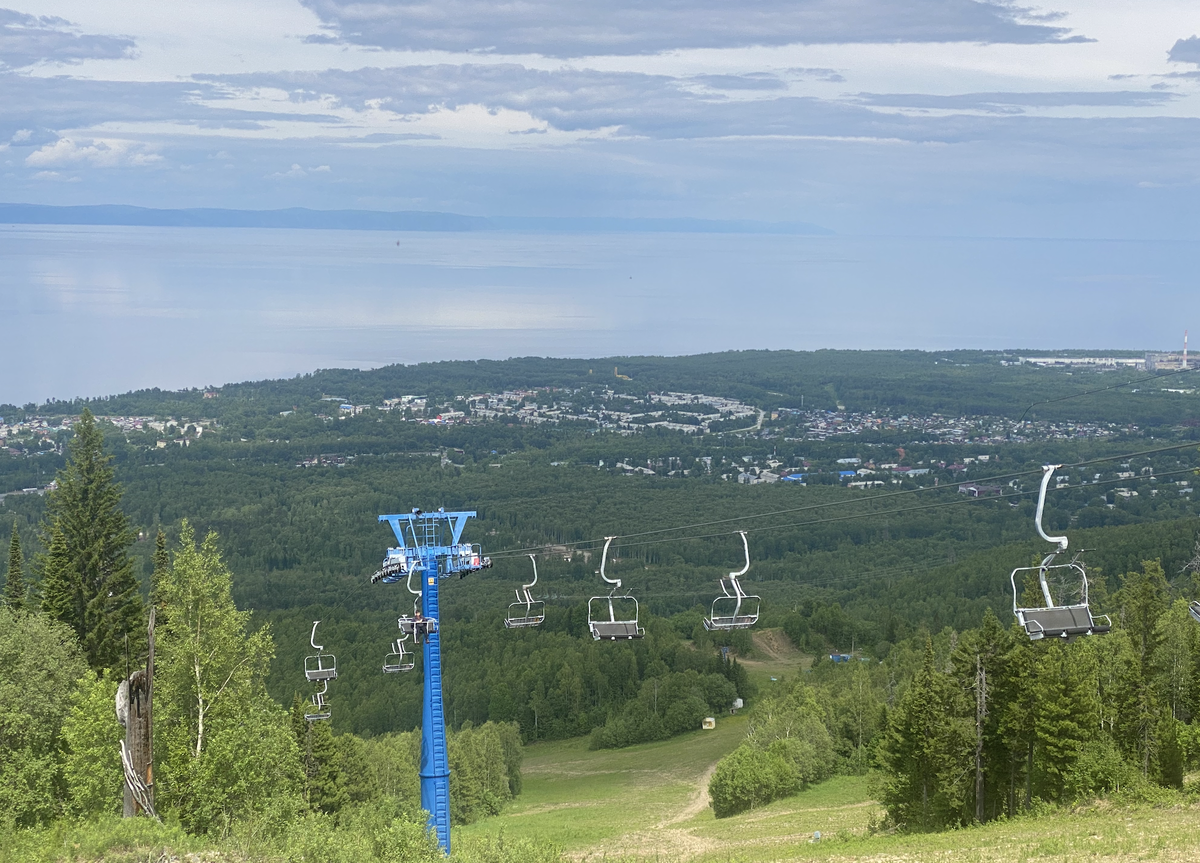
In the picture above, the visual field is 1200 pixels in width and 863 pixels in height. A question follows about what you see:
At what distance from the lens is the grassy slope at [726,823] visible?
20.9 meters

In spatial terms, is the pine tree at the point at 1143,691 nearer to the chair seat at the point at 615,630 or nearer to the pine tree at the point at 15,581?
the chair seat at the point at 615,630

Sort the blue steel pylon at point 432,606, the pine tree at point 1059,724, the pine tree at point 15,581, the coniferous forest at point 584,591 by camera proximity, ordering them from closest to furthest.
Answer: the coniferous forest at point 584,591 → the blue steel pylon at point 432,606 → the pine tree at point 1059,724 → the pine tree at point 15,581

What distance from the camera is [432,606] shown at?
74.7 ft

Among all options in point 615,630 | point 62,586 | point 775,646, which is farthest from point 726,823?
point 775,646

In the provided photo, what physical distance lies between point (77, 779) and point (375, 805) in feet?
37.3

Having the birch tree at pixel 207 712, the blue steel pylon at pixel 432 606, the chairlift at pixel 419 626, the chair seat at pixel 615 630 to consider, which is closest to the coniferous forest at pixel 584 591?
the birch tree at pixel 207 712

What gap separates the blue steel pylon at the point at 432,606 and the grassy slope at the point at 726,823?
133 centimetres

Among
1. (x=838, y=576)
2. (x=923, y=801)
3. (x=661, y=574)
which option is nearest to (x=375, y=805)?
(x=923, y=801)

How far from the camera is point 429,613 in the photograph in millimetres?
22859

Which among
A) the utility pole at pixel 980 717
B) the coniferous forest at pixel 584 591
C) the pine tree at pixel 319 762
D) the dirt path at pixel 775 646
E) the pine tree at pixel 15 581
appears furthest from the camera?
the dirt path at pixel 775 646

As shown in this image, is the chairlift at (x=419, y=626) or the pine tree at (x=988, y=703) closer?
the chairlift at (x=419, y=626)

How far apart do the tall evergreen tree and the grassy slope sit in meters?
10.5

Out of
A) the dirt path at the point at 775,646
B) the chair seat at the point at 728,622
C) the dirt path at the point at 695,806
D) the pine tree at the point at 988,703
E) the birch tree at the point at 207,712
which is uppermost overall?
the chair seat at the point at 728,622

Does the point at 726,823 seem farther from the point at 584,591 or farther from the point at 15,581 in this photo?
the point at 584,591
